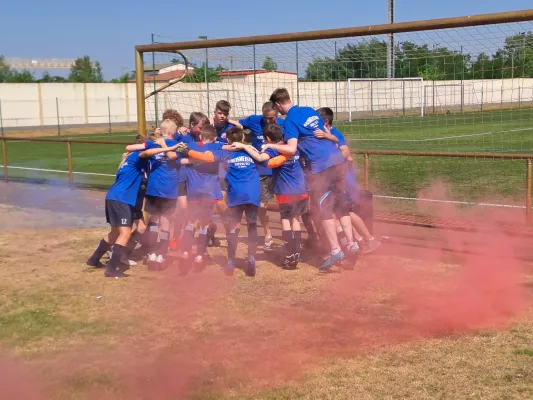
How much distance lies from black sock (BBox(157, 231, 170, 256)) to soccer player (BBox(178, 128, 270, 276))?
88 centimetres

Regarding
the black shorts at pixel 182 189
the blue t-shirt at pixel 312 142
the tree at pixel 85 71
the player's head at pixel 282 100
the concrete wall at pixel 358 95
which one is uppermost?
the tree at pixel 85 71

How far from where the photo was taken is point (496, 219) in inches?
404

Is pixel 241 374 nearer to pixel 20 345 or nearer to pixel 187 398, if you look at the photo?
pixel 187 398

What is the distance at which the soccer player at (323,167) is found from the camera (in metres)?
7.89

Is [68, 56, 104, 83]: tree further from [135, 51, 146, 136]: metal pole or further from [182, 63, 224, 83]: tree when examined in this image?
[135, 51, 146, 136]: metal pole

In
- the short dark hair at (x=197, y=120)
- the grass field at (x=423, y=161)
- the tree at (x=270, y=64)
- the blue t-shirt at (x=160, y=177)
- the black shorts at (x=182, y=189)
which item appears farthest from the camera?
the grass field at (x=423, y=161)

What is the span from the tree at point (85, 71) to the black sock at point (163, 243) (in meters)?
77.8

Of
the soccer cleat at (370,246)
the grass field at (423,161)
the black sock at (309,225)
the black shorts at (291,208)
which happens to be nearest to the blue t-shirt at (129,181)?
the black shorts at (291,208)

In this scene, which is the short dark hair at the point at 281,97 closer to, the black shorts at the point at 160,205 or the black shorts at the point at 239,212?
the black shorts at the point at 239,212

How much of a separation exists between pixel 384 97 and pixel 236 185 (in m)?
12.0

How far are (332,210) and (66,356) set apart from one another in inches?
147

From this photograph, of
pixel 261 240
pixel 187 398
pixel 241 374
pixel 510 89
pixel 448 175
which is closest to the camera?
pixel 187 398

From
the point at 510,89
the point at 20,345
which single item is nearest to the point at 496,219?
the point at 510,89

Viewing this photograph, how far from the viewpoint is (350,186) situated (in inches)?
328
